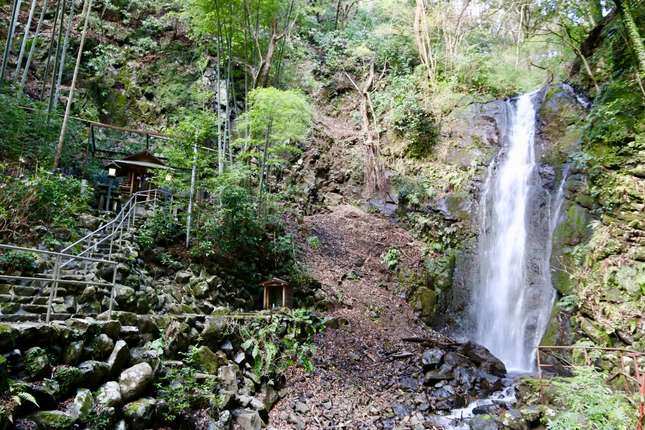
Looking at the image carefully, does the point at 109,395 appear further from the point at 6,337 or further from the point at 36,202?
the point at 36,202

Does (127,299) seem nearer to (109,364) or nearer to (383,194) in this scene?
(109,364)

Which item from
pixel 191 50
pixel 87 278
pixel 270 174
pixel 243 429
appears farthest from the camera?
pixel 191 50

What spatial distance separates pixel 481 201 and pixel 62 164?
488 inches

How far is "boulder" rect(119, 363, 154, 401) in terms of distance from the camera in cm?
472

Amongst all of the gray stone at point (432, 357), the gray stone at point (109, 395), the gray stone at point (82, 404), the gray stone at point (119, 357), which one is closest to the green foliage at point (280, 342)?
the gray stone at point (432, 357)

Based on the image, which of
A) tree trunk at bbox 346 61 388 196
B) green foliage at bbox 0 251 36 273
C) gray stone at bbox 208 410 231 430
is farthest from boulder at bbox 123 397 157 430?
tree trunk at bbox 346 61 388 196

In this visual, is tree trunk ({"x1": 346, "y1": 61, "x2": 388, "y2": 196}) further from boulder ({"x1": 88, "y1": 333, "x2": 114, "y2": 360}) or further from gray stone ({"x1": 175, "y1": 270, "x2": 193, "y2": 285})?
boulder ({"x1": 88, "y1": 333, "x2": 114, "y2": 360})

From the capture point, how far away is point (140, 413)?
180 inches

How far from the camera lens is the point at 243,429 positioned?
18.6 ft

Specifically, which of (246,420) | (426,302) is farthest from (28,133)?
(426,302)

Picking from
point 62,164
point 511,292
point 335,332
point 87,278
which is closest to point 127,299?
point 87,278

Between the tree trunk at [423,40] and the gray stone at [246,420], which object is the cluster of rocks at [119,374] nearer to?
the gray stone at [246,420]

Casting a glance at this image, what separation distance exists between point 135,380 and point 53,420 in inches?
41.7

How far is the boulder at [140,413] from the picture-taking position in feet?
14.9
